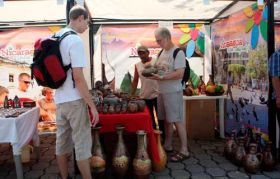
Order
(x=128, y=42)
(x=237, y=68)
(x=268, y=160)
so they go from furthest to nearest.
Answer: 1. (x=128, y=42)
2. (x=237, y=68)
3. (x=268, y=160)

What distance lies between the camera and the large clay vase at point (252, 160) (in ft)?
10.9

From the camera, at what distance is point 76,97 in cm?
260

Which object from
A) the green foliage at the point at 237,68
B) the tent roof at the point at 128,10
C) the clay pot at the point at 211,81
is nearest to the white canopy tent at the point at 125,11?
the tent roof at the point at 128,10

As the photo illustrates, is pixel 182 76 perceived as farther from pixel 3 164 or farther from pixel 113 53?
pixel 3 164

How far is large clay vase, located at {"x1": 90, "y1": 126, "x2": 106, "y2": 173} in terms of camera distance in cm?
311

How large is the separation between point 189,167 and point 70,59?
181 cm

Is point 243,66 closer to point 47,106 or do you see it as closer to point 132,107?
point 132,107

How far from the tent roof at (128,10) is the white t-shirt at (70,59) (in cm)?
164

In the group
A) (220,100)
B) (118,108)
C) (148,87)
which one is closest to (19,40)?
(148,87)

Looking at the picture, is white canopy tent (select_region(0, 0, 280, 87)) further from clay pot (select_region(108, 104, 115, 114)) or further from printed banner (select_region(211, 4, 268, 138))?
clay pot (select_region(108, 104, 115, 114))

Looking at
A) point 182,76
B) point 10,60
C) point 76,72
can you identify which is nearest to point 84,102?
point 76,72

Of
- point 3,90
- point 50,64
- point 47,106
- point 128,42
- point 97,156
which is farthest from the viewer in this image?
point 128,42

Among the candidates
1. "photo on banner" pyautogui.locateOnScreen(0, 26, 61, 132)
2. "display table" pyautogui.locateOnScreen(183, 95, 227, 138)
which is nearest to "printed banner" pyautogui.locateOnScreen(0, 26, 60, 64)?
"photo on banner" pyautogui.locateOnScreen(0, 26, 61, 132)

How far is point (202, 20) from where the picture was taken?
5227 mm
